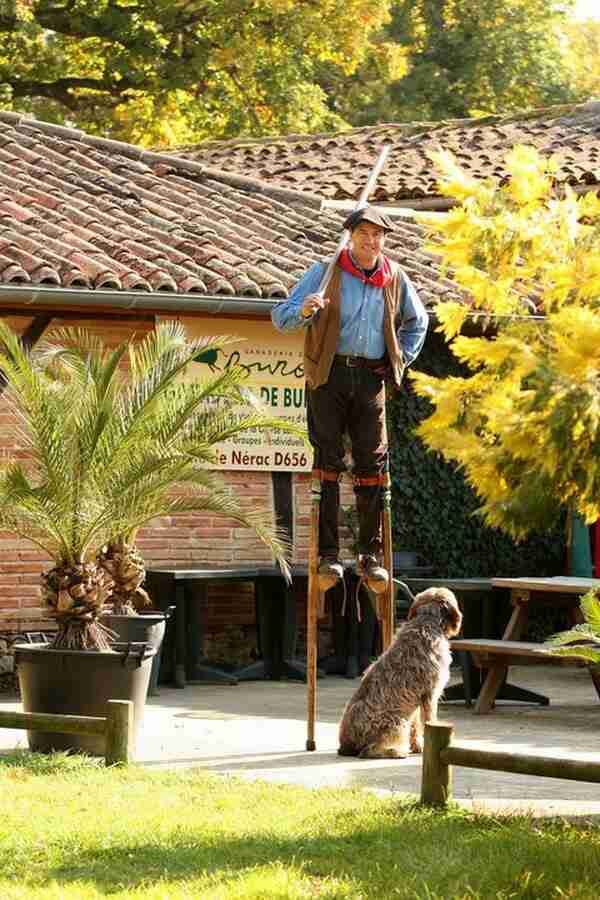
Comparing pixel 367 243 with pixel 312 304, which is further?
pixel 367 243

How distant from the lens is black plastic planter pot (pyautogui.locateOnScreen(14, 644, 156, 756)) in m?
9.81

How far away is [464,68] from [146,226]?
2217cm

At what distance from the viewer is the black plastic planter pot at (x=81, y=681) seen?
981 centimetres

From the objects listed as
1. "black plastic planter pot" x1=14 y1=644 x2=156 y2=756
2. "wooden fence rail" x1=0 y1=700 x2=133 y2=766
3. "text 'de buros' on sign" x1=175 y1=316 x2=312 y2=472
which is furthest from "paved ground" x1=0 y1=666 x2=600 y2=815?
"text 'de buros' on sign" x1=175 y1=316 x2=312 y2=472

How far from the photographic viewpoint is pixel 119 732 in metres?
8.80

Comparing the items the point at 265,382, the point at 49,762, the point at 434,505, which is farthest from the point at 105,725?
the point at 434,505

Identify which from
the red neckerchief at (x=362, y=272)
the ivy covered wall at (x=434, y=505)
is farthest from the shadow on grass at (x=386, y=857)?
the ivy covered wall at (x=434, y=505)

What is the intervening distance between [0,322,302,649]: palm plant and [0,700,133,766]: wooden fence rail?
1139 millimetres

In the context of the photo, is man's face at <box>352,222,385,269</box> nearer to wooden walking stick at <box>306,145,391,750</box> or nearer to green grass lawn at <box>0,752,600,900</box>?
wooden walking stick at <box>306,145,391,750</box>

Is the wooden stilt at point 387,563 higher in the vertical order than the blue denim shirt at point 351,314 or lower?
lower

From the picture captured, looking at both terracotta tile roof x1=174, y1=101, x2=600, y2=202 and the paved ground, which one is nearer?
the paved ground

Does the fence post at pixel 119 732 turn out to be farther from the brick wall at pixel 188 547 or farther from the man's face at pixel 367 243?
the brick wall at pixel 188 547

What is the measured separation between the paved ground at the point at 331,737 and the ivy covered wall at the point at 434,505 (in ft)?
5.20

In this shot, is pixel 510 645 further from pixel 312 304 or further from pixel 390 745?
pixel 312 304
